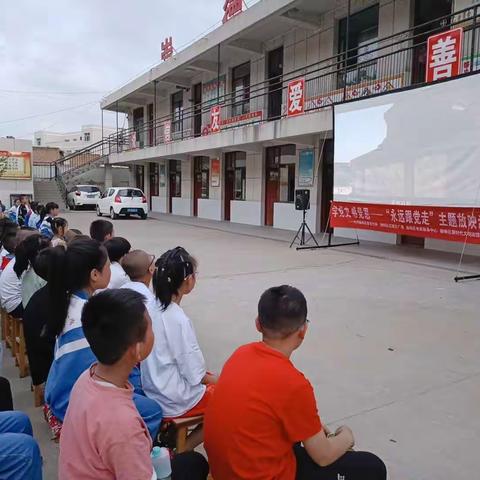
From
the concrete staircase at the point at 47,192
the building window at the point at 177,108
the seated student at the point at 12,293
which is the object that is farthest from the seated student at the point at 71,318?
the concrete staircase at the point at 47,192

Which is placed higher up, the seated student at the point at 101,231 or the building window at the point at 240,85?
the building window at the point at 240,85

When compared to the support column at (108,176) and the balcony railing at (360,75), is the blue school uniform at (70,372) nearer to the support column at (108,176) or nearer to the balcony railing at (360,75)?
the balcony railing at (360,75)

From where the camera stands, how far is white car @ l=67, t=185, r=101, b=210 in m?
24.5

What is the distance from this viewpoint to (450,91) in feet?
24.1

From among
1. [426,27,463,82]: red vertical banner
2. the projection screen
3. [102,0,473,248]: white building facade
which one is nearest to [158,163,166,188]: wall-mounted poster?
[102,0,473,248]: white building facade

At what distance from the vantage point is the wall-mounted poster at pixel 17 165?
886 inches

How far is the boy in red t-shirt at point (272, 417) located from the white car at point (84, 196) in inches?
949

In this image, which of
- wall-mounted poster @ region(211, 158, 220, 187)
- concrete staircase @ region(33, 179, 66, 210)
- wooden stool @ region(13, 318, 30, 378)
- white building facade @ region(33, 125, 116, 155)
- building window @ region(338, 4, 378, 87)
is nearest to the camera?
wooden stool @ region(13, 318, 30, 378)

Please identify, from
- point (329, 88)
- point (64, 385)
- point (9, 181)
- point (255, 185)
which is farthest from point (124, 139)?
point (64, 385)

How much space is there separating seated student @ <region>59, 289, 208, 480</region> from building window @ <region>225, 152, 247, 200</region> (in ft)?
50.9

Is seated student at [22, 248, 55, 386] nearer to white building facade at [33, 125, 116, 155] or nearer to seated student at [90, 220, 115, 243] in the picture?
seated student at [90, 220, 115, 243]

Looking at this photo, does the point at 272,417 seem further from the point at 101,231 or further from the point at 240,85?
the point at 240,85

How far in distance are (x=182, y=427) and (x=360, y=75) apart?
1110 cm

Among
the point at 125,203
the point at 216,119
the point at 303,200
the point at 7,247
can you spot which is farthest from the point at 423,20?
the point at 125,203
